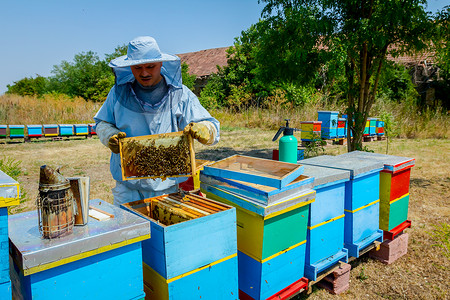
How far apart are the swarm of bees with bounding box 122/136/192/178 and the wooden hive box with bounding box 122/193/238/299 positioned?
0.27 m

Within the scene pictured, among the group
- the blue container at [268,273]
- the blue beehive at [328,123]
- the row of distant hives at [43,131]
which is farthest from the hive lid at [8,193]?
the row of distant hives at [43,131]

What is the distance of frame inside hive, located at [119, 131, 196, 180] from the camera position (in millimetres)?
2066

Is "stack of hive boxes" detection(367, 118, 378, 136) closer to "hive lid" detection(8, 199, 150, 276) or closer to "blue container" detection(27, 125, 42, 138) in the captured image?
"hive lid" detection(8, 199, 150, 276)

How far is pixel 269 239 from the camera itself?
1.94m

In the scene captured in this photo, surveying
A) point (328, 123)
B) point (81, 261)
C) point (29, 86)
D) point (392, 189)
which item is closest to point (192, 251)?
point (81, 261)

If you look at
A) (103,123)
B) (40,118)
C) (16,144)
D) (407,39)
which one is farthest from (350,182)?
(40,118)

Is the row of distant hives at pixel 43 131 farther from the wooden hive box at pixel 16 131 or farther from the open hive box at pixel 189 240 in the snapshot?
the open hive box at pixel 189 240

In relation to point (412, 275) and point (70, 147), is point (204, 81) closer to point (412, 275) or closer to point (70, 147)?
point (70, 147)

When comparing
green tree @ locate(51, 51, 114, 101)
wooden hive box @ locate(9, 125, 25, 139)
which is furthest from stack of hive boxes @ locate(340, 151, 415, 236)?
green tree @ locate(51, 51, 114, 101)

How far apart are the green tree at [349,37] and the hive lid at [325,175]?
3660 millimetres

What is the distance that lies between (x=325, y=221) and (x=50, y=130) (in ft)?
43.3

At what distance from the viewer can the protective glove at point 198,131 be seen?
206 centimetres

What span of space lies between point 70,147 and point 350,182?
11176 mm

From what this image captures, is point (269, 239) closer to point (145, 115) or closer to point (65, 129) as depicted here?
point (145, 115)
